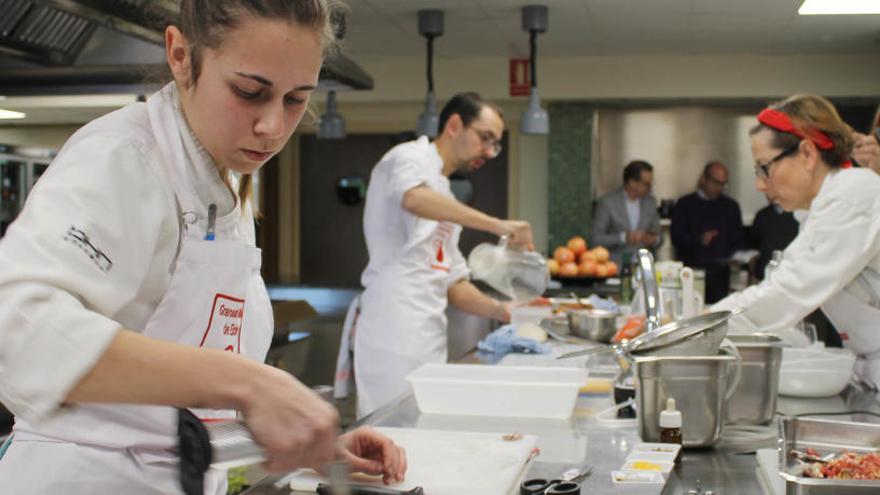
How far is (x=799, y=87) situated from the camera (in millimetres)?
8352

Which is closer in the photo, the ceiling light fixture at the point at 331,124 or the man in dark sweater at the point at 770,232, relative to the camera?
the ceiling light fixture at the point at 331,124

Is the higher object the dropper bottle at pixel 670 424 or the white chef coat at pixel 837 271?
the white chef coat at pixel 837 271

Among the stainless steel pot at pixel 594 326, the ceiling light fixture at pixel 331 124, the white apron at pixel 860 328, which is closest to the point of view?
the white apron at pixel 860 328

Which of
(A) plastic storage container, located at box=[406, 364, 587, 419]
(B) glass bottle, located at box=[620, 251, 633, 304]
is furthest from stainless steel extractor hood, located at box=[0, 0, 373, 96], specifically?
(B) glass bottle, located at box=[620, 251, 633, 304]

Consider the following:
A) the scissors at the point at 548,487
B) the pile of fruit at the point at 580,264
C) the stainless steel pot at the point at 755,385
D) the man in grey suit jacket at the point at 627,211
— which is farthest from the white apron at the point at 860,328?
the man in grey suit jacket at the point at 627,211

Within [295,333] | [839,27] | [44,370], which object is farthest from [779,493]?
[839,27]

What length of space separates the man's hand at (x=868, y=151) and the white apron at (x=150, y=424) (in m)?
3.03

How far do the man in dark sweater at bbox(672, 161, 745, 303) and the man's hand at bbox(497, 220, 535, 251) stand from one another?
486 cm

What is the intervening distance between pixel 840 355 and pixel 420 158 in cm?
164

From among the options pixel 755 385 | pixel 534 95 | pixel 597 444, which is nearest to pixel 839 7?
pixel 534 95

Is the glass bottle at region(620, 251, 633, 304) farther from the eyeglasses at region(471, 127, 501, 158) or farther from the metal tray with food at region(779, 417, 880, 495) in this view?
the metal tray with food at region(779, 417, 880, 495)

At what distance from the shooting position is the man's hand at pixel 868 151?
3.61 m

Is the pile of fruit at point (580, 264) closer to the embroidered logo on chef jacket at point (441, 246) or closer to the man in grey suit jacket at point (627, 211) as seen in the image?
the embroidered logo on chef jacket at point (441, 246)

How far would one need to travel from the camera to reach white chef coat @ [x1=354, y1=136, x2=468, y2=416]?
3557mm
